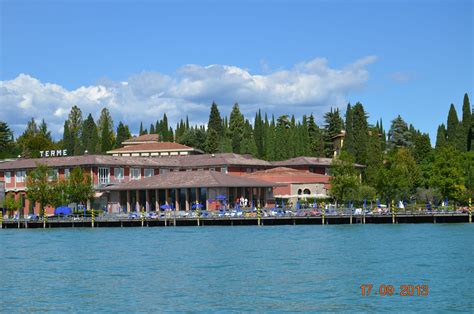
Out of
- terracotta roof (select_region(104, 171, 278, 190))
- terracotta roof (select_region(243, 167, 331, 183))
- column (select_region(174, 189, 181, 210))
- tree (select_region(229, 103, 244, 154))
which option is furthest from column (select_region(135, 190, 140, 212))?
tree (select_region(229, 103, 244, 154))

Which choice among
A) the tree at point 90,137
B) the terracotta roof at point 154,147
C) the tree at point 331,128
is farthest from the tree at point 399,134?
the tree at point 90,137

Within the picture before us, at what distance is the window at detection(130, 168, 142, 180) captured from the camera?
113175 millimetres

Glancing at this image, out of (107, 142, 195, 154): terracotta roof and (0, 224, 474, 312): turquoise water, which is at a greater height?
(107, 142, 195, 154): terracotta roof

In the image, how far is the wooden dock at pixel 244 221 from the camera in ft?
263

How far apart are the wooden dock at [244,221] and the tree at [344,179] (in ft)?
45.6

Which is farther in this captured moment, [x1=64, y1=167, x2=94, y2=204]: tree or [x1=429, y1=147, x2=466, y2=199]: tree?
[x1=64, y1=167, x2=94, y2=204]: tree

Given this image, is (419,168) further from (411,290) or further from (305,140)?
(411,290)

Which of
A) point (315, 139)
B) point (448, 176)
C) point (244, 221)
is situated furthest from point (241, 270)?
point (315, 139)

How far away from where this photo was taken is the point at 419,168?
11544 cm

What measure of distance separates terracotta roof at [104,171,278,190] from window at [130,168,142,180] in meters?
6.89

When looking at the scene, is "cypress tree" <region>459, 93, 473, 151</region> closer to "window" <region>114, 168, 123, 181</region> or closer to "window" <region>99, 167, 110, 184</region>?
"window" <region>114, 168, 123, 181</region>

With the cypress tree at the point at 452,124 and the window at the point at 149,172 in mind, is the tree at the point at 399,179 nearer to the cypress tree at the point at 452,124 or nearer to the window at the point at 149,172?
the cypress tree at the point at 452,124

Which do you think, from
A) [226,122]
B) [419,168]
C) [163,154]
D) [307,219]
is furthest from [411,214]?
[226,122]

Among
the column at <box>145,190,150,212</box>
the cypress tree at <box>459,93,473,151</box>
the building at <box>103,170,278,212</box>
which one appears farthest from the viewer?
the cypress tree at <box>459,93,473,151</box>
